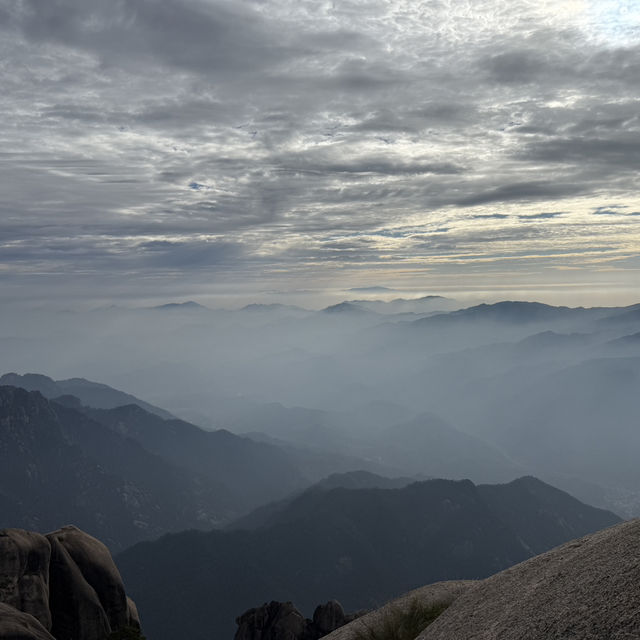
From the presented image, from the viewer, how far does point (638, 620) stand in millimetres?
12844

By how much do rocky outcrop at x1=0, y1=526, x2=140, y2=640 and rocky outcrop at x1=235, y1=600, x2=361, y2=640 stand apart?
45.2ft

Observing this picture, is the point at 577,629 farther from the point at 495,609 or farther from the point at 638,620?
the point at 495,609

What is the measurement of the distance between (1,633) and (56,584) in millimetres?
19640

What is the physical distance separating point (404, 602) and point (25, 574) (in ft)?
106

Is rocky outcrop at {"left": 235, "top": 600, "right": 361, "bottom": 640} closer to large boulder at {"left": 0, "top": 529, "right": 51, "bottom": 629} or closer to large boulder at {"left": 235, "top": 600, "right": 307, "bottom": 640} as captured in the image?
large boulder at {"left": 235, "top": 600, "right": 307, "bottom": 640}

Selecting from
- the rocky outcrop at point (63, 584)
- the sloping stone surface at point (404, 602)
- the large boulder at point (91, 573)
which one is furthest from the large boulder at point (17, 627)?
the sloping stone surface at point (404, 602)

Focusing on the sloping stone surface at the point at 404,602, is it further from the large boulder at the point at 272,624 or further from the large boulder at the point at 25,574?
the large boulder at the point at 25,574

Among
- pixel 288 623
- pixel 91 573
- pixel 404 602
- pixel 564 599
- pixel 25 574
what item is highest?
pixel 564 599

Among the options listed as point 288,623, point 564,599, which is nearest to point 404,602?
point 564,599

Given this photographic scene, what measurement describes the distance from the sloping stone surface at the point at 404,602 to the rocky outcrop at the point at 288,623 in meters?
23.2

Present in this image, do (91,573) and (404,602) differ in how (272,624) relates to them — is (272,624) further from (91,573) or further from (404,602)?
(404,602)

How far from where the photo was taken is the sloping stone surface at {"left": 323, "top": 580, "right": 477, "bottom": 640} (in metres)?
26.5

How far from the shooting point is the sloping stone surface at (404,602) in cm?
2655

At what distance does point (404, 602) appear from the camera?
29.5 m
